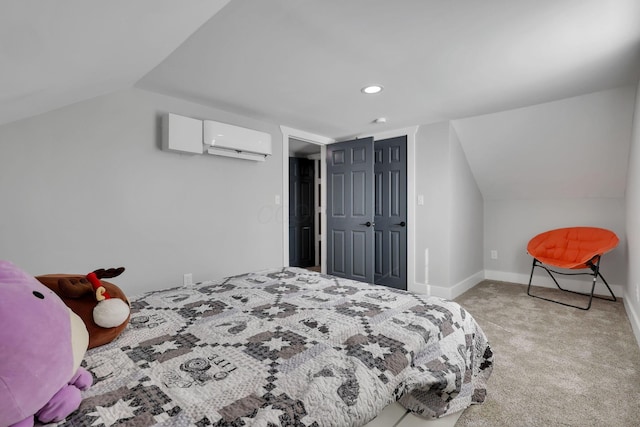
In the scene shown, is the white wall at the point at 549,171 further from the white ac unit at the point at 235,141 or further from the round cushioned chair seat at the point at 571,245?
the white ac unit at the point at 235,141

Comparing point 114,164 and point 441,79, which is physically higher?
point 441,79

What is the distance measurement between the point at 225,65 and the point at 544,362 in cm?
309

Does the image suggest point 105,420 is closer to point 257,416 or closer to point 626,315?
point 257,416

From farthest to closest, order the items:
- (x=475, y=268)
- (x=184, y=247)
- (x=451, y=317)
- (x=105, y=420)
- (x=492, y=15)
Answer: (x=475, y=268) < (x=184, y=247) < (x=492, y=15) < (x=451, y=317) < (x=105, y=420)

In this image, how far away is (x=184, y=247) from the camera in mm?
2820

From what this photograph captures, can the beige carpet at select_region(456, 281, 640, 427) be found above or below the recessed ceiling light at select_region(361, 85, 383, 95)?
below

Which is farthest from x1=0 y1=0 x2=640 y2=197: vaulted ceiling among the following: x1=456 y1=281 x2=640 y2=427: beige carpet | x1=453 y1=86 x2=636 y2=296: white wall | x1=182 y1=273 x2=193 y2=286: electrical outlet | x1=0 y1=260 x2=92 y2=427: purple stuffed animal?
x1=456 y1=281 x2=640 y2=427: beige carpet

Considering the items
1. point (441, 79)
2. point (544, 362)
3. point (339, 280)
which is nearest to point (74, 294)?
point (339, 280)

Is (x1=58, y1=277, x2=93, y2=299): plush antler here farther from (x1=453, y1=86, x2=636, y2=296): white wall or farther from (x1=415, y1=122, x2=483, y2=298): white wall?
(x1=453, y1=86, x2=636, y2=296): white wall

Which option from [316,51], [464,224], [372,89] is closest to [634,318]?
[464,224]

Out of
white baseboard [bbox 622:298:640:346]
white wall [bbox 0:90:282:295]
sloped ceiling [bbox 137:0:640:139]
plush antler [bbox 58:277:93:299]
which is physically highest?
sloped ceiling [bbox 137:0:640:139]

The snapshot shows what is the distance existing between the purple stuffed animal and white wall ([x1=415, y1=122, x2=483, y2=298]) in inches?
138

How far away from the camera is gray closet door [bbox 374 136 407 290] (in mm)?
3975

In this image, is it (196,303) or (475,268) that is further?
(475,268)
